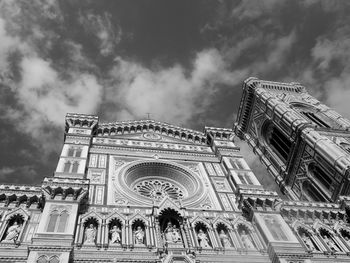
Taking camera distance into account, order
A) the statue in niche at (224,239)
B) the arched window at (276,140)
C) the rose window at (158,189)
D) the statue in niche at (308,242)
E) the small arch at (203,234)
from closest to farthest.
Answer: the small arch at (203,234), the statue in niche at (224,239), the statue in niche at (308,242), the rose window at (158,189), the arched window at (276,140)

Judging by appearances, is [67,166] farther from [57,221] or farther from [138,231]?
[138,231]

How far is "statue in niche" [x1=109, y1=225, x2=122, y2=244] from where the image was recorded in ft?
42.2

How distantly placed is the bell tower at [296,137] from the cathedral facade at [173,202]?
115 mm

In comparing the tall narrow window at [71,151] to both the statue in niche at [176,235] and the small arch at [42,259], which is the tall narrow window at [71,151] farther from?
the small arch at [42,259]

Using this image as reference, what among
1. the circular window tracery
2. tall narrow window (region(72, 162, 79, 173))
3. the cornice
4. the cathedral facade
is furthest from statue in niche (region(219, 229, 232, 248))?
tall narrow window (region(72, 162, 79, 173))

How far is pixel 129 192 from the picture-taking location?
53.1 ft

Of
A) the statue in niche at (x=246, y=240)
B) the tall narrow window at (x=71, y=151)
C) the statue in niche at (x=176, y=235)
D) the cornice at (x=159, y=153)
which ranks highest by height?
the cornice at (x=159, y=153)

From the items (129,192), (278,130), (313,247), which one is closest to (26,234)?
(129,192)

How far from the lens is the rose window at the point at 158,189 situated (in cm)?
1769

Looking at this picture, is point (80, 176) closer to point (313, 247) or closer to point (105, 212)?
point (105, 212)

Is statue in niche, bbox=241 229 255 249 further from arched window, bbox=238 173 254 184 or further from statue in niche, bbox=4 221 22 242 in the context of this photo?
statue in niche, bbox=4 221 22 242

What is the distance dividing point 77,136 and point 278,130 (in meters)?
15.6

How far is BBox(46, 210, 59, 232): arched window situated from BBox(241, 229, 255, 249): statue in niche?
6760mm

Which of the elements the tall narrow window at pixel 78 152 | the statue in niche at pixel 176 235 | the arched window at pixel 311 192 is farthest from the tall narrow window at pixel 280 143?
the tall narrow window at pixel 78 152
